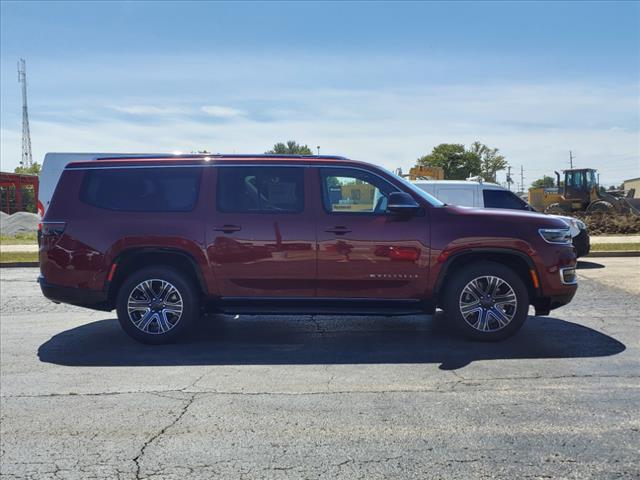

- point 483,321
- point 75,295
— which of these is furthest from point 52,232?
point 483,321

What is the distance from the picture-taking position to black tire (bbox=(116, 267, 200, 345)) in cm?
605

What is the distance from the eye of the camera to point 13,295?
982 cm

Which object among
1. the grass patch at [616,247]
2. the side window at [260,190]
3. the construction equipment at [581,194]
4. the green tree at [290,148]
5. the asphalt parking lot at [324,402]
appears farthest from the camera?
the green tree at [290,148]

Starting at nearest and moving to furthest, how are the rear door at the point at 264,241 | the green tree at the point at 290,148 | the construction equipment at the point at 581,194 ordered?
the rear door at the point at 264,241, the construction equipment at the point at 581,194, the green tree at the point at 290,148

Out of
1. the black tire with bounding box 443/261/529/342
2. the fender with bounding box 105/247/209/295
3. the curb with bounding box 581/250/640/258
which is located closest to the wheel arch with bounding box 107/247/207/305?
the fender with bounding box 105/247/209/295

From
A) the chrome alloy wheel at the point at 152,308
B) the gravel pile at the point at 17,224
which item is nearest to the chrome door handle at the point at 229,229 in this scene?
the chrome alloy wheel at the point at 152,308

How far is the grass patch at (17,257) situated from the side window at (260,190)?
1080 cm

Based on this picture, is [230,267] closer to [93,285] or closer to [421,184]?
[93,285]

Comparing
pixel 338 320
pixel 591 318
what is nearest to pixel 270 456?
pixel 338 320

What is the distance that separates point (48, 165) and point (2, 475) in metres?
12.6

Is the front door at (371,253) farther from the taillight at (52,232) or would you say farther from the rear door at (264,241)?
the taillight at (52,232)

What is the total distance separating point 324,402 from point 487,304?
249 centimetres

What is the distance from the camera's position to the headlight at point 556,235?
19.5ft

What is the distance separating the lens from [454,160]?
7950 centimetres
